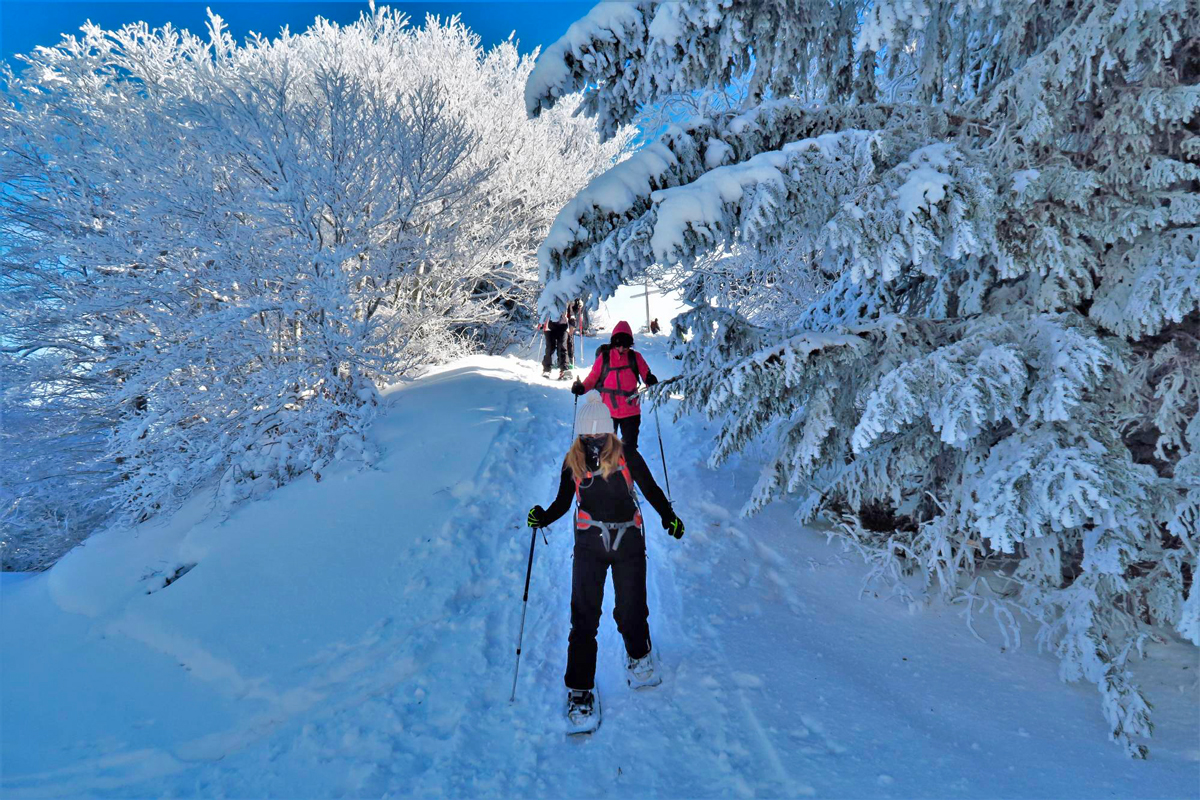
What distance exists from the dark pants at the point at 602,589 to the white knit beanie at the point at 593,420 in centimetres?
66

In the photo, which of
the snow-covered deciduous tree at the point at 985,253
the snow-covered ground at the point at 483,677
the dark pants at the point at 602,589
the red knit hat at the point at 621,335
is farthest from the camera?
the red knit hat at the point at 621,335

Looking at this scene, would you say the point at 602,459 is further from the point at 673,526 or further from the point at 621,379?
the point at 621,379

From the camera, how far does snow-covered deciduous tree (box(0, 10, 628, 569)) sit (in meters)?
7.10

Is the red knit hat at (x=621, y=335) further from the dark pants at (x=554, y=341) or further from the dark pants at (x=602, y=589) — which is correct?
the dark pants at (x=554, y=341)

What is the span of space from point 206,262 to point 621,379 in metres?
6.35

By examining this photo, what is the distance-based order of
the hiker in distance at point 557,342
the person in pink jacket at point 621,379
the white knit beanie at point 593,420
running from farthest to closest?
the hiker in distance at point 557,342
the person in pink jacket at point 621,379
the white knit beanie at point 593,420

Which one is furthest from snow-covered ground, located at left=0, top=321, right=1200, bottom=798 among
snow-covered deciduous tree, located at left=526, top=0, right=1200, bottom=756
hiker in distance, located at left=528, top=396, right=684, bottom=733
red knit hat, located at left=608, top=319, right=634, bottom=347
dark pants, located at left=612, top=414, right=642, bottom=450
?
red knit hat, located at left=608, top=319, right=634, bottom=347

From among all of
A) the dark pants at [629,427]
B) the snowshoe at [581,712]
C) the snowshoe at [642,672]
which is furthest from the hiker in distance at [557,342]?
the snowshoe at [581,712]

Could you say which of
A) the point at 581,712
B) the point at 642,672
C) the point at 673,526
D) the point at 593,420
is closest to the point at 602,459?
the point at 593,420

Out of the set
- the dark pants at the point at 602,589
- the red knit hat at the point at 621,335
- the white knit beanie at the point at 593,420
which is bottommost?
the dark pants at the point at 602,589

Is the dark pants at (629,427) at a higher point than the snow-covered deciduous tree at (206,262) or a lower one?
lower

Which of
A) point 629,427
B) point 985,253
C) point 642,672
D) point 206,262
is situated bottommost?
point 642,672

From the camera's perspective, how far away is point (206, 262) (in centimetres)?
809

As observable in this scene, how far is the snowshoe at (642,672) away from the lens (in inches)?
146
